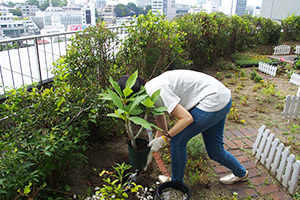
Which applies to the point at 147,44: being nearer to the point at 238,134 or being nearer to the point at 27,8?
the point at 238,134

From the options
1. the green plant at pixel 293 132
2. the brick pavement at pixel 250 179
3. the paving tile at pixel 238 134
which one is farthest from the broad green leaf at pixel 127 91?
the green plant at pixel 293 132

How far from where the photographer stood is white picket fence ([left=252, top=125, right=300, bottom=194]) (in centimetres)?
234

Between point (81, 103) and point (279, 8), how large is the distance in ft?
90.1

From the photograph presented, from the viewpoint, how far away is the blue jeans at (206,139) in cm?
195

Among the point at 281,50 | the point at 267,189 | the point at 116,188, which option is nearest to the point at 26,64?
the point at 116,188

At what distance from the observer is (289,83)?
6.12 metres

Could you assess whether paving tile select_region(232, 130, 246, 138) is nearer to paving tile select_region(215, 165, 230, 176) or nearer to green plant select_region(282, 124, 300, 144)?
green plant select_region(282, 124, 300, 144)

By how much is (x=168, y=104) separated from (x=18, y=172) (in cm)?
118

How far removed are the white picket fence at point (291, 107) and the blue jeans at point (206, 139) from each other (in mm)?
2248

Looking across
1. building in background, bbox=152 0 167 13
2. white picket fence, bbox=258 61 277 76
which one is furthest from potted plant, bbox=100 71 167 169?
white picket fence, bbox=258 61 277 76

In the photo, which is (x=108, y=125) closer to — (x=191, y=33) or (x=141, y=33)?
(x=141, y=33)

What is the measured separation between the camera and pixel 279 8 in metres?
23.7

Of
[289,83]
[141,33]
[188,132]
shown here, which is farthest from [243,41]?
[188,132]

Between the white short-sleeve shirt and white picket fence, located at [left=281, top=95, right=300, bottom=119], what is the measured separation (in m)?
2.67
